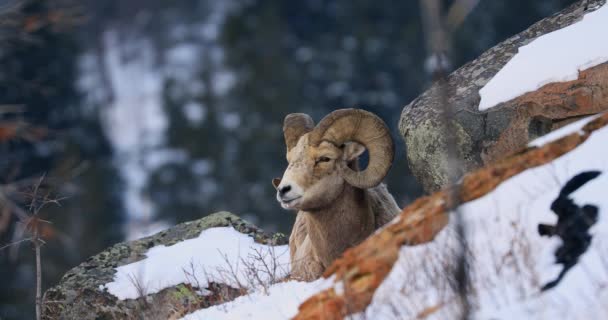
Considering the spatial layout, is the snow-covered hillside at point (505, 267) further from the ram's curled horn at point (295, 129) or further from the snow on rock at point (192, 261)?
the snow on rock at point (192, 261)

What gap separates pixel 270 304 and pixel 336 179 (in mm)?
2271

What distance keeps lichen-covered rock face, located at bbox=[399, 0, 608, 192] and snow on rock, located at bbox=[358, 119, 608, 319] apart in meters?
2.23

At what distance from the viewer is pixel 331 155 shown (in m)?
8.88

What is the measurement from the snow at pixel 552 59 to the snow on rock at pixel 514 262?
110 inches

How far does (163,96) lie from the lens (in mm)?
51656

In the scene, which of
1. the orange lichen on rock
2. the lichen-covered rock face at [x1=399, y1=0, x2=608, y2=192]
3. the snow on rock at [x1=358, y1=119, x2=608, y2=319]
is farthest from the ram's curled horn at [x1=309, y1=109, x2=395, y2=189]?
the snow on rock at [x1=358, y1=119, x2=608, y2=319]

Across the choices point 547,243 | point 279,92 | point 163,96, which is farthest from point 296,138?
point 163,96

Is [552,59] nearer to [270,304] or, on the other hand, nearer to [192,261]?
[270,304]

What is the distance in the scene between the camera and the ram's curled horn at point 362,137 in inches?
347

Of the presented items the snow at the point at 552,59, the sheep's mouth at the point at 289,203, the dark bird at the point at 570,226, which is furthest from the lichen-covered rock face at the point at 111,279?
the dark bird at the point at 570,226

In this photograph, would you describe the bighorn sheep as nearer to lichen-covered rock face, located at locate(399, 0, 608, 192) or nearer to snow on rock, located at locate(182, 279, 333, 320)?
lichen-covered rock face, located at locate(399, 0, 608, 192)

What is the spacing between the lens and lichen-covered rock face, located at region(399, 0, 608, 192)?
8500mm

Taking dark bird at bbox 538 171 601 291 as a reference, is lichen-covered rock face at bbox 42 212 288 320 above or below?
above

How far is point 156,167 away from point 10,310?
21271 millimetres
